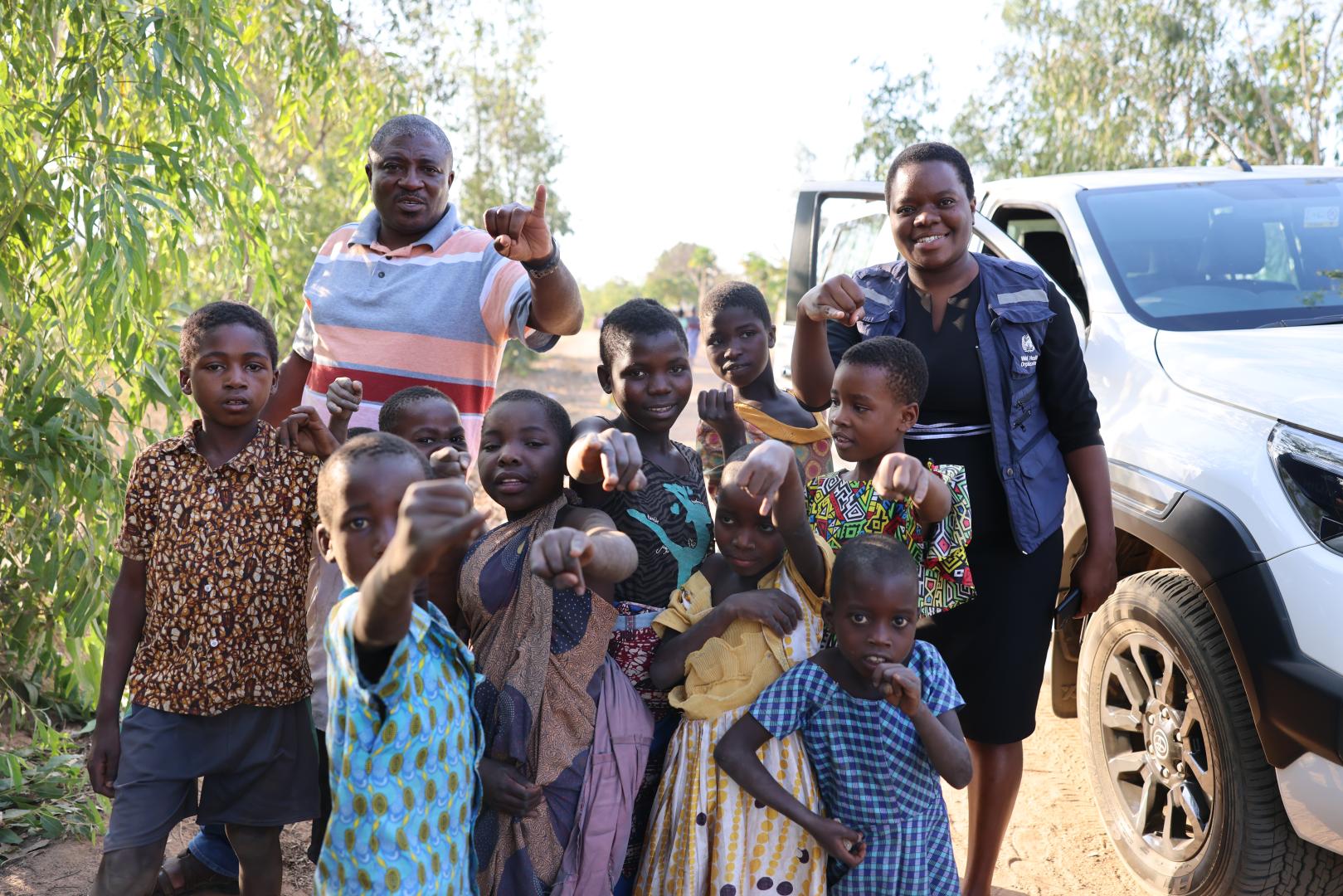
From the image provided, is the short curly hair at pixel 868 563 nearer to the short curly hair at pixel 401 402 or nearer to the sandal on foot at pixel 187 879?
the short curly hair at pixel 401 402

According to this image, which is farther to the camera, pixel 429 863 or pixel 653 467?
pixel 653 467

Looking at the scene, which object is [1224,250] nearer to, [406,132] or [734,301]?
[734,301]

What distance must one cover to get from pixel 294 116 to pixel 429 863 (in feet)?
14.5

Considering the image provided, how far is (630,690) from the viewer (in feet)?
→ 8.70

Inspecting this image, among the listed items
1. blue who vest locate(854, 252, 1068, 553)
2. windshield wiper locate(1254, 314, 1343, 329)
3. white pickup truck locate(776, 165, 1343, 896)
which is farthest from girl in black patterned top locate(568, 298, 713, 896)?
windshield wiper locate(1254, 314, 1343, 329)

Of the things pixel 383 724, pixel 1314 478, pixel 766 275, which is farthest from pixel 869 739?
pixel 766 275

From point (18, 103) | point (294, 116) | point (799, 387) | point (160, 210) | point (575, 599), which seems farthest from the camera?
point (294, 116)

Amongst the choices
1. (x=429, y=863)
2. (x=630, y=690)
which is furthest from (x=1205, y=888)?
(x=429, y=863)

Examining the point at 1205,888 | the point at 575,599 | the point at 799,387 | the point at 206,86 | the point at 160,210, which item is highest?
the point at 206,86

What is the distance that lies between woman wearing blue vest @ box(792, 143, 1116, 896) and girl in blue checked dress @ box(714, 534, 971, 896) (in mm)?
487

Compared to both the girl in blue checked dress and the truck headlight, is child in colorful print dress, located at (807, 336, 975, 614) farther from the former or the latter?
the truck headlight

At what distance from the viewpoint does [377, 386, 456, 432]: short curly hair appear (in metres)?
2.79

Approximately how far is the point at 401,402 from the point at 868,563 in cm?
117

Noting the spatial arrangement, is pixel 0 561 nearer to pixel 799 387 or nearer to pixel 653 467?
pixel 653 467
